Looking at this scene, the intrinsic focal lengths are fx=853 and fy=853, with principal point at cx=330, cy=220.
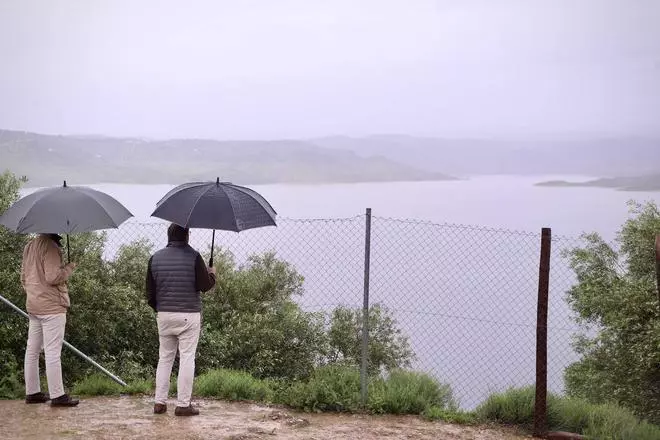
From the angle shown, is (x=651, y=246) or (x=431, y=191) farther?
(x=431, y=191)

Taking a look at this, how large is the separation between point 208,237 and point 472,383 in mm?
9767

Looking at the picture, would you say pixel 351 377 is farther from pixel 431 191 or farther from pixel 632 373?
pixel 431 191

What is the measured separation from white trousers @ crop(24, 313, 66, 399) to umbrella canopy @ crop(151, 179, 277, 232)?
4.54 feet

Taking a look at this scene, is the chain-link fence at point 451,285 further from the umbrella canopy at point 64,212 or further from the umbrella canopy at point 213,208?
the umbrella canopy at point 64,212

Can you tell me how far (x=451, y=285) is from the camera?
508 inches

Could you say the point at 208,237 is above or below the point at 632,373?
above

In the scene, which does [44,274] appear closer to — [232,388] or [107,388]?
[107,388]

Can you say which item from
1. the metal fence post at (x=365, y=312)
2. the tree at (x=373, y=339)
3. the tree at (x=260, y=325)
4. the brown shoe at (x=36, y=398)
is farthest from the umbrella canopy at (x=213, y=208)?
the tree at (x=373, y=339)

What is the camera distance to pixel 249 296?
1922cm

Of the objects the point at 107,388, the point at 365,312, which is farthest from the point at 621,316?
the point at 107,388

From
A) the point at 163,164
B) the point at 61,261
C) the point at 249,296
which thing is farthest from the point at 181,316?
the point at 163,164

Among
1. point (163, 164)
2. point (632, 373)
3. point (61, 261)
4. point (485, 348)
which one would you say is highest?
point (163, 164)

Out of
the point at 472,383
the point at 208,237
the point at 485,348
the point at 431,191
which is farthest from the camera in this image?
the point at 431,191

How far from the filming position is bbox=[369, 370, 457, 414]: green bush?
324 inches
